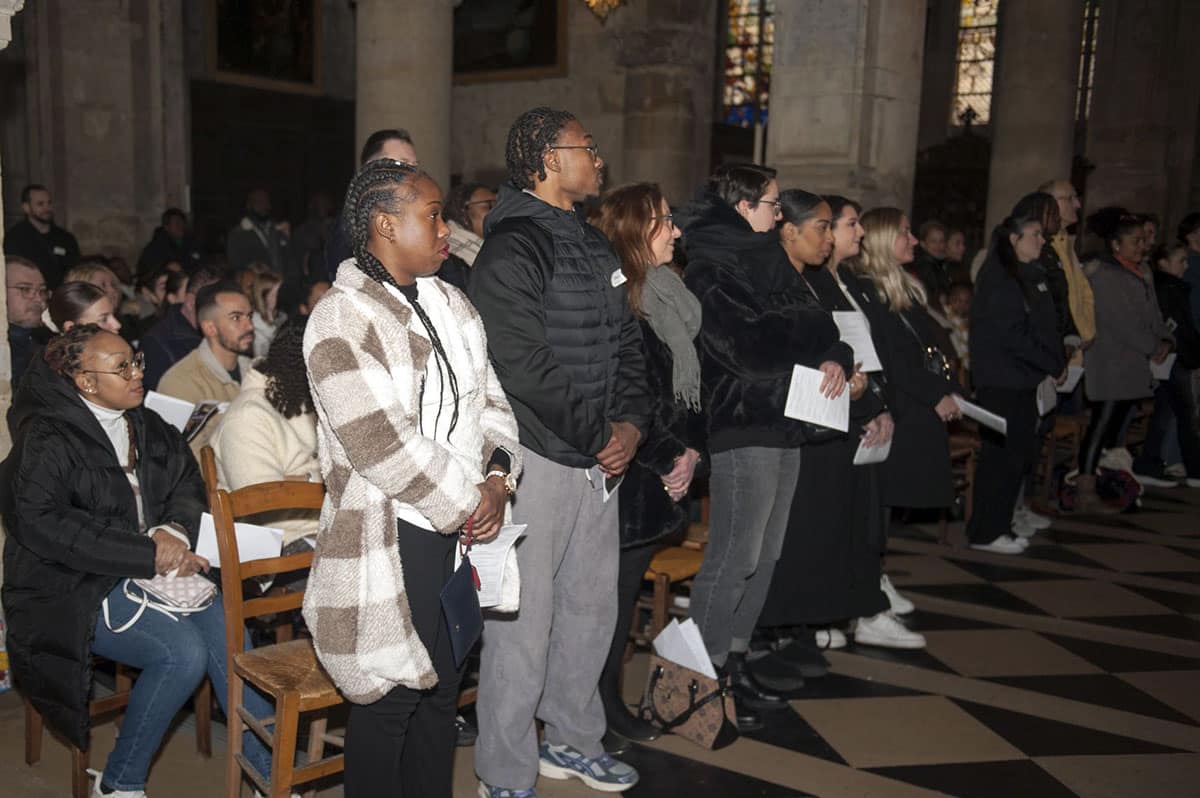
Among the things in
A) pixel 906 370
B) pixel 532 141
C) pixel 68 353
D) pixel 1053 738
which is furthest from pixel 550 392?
pixel 906 370

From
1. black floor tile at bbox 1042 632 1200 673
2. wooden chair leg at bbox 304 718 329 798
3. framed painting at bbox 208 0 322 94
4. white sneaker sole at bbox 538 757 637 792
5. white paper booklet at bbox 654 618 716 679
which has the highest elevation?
framed painting at bbox 208 0 322 94

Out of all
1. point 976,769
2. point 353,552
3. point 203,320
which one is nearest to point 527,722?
point 353,552

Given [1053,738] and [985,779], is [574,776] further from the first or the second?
[1053,738]

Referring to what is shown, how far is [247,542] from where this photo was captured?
2.93 metres

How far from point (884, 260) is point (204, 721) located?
3173mm

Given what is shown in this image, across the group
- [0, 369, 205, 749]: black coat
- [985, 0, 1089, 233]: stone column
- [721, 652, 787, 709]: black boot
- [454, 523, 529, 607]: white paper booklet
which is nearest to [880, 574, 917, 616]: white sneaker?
[721, 652, 787, 709]: black boot

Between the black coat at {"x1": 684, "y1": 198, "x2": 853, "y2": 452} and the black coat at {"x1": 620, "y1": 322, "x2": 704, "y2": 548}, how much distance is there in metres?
0.28

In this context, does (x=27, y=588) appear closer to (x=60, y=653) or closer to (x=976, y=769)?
(x=60, y=653)

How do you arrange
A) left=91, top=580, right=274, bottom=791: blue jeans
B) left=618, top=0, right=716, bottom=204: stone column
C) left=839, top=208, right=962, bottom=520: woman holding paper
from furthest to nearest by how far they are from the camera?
left=618, top=0, right=716, bottom=204: stone column < left=839, top=208, right=962, bottom=520: woman holding paper < left=91, top=580, right=274, bottom=791: blue jeans

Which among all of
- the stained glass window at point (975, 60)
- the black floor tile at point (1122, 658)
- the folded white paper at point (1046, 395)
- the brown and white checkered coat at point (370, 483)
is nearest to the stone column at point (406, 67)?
the folded white paper at point (1046, 395)

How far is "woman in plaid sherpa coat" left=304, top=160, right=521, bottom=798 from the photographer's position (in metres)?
2.18

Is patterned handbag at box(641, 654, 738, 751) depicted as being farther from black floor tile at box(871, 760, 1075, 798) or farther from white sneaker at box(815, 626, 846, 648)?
white sneaker at box(815, 626, 846, 648)

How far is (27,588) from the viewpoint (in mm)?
2918

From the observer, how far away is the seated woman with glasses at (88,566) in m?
2.85
